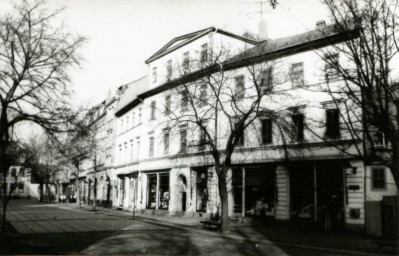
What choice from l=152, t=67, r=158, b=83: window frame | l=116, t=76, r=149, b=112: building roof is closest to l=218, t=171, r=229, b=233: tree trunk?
l=152, t=67, r=158, b=83: window frame

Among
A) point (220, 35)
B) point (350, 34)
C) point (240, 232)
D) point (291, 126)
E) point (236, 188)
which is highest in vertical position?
point (220, 35)

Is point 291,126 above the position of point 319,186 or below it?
above

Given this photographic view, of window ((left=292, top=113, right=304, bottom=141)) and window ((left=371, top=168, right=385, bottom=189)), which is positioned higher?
window ((left=292, top=113, right=304, bottom=141))

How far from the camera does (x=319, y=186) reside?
25797 mm

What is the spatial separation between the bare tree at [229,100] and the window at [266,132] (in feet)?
0.88

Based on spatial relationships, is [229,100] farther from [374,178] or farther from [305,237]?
[374,178]

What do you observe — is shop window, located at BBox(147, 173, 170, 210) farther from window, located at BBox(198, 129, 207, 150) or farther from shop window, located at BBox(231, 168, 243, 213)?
shop window, located at BBox(231, 168, 243, 213)

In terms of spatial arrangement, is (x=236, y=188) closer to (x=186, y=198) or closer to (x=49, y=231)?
(x=186, y=198)

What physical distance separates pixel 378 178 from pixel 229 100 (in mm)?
9791

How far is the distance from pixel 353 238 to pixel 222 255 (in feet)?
32.2

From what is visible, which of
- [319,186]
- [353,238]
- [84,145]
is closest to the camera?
[353,238]

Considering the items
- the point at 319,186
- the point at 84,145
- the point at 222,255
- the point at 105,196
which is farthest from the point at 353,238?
the point at 105,196

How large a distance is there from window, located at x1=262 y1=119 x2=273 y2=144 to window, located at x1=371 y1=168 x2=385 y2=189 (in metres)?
7.37

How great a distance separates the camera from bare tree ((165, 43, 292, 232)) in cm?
2266
